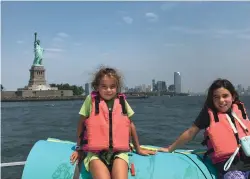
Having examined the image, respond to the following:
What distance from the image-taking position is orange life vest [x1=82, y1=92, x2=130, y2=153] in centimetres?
314

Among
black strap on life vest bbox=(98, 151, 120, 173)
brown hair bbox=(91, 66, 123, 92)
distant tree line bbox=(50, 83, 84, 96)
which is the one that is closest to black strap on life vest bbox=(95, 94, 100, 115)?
brown hair bbox=(91, 66, 123, 92)

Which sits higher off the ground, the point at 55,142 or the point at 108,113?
the point at 108,113

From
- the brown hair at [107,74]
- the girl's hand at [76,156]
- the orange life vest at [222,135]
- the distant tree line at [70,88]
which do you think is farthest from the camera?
the distant tree line at [70,88]

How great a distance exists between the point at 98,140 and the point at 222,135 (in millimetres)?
1201

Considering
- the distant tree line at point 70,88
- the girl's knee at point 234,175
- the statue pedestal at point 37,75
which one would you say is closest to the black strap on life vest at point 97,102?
the girl's knee at point 234,175

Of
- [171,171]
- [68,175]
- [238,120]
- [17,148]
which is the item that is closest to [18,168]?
[17,148]

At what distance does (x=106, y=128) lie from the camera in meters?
3.21

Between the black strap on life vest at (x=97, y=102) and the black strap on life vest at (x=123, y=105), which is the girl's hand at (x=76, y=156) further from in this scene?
the black strap on life vest at (x=123, y=105)

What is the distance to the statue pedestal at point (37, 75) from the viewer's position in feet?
244

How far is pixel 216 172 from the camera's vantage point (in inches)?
127

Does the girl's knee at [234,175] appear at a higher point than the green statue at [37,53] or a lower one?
lower

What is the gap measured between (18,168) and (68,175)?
4453 mm

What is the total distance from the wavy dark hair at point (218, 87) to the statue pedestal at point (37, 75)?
242ft

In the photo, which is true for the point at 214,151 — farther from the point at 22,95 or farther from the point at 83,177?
the point at 22,95
